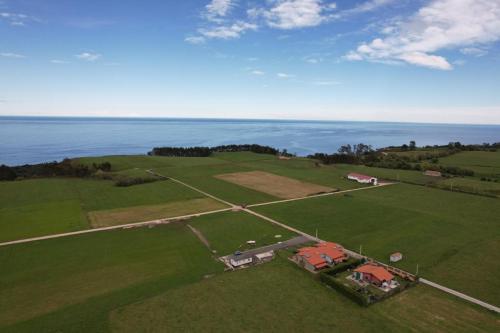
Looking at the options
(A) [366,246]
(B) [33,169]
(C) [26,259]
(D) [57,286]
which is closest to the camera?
(D) [57,286]

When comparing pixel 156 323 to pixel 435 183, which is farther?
pixel 435 183

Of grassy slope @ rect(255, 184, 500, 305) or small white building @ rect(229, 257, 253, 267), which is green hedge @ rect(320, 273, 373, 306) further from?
grassy slope @ rect(255, 184, 500, 305)

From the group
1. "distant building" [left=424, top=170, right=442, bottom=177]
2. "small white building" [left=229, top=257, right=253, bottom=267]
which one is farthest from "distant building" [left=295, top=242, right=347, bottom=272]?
"distant building" [left=424, top=170, right=442, bottom=177]

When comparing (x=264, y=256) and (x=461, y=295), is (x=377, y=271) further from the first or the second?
(x=264, y=256)

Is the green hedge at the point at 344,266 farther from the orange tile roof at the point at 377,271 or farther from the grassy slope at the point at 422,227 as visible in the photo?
the grassy slope at the point at 422,227

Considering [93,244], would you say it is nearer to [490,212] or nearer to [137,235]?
[137,235]

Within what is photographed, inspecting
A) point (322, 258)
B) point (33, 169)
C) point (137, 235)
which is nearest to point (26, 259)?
point (137, 235)
